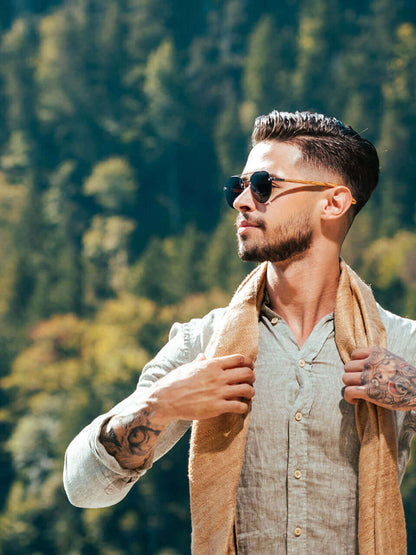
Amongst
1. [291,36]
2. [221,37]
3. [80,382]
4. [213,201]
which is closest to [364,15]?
[291,36]

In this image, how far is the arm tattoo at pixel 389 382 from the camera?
3.83ft

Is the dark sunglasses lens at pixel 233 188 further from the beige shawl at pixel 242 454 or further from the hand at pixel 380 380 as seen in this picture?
the hand at pixel 380 380

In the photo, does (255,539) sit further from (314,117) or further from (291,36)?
(291,36)

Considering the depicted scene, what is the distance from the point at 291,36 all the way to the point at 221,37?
1564mm

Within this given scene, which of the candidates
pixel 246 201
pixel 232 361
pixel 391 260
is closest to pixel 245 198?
pixel 246 201

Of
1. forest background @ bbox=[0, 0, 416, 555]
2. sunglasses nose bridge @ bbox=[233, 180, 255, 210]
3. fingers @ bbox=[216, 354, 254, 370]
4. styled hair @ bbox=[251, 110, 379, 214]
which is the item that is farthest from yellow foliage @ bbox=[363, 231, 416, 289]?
fingers @ bbox=[216, 354, 254, 370]

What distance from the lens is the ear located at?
1.35 m

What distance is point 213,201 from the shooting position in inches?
573

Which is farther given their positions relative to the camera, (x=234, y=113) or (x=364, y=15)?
(x=234, y=113)

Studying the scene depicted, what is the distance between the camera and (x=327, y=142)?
137 cm

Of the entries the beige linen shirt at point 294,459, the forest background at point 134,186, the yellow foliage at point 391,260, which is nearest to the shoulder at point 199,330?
the beige linen shirt at point 294,459

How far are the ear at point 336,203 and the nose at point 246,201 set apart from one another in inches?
5.5

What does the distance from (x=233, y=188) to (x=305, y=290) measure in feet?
0.79

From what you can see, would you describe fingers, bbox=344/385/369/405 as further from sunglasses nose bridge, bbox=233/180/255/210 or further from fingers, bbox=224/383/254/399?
sunglasses nose bridge, bbox=233/180/255/210
